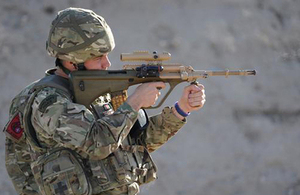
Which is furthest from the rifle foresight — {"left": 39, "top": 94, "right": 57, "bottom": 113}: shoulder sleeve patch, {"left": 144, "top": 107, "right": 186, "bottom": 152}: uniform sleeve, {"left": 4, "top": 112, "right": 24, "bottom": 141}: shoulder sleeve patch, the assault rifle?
{"left": 4, "top": 112, "right": 24, "bottom": 141}: shoulder sleeve patch

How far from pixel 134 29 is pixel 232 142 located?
1.65 m

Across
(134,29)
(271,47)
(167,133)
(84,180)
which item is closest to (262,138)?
(271,47)

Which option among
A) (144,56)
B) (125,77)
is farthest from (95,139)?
(144,56)

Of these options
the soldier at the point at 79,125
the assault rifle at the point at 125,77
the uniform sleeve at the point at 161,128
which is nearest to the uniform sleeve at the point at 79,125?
the soldier at the point at 79,125

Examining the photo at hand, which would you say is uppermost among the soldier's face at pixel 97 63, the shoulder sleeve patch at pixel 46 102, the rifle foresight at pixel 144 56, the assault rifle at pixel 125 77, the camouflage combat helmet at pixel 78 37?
the camouflage combat helmet at pixel 78 37

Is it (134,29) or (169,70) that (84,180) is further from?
(134,29)

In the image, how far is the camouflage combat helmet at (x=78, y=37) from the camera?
14.2 feet

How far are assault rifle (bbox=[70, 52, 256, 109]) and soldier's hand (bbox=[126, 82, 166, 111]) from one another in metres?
0.09

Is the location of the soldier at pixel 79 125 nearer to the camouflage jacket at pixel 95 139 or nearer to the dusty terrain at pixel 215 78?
the camouflage jacket at pixel 95 139

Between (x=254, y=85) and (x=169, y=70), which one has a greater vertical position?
(x=254, y=85)

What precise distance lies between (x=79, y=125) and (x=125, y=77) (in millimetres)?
483

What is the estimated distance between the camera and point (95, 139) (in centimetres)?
417

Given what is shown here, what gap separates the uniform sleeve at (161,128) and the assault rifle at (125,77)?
0.83 feet

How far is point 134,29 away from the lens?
8.59 m
